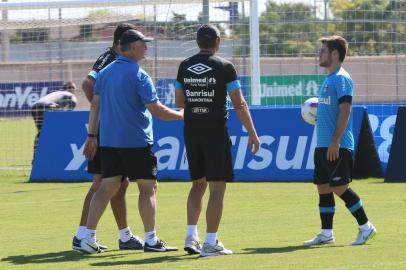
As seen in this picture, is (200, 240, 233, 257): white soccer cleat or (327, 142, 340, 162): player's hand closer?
(200, 240, 233, 257): white soccer cleat

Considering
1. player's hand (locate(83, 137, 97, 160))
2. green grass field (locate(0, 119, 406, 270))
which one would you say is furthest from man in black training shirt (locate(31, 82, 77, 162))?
player's hand (locate(83, 137, 97, 160))

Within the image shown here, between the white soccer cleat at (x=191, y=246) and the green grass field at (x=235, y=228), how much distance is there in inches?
3.2

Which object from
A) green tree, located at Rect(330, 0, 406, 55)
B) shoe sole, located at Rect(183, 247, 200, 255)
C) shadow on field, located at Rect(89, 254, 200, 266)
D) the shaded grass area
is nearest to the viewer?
shadow on field, located at Rect(89, 254, 200, 266)

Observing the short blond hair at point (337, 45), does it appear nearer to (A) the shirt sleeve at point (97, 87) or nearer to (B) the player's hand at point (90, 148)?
(A) the shirt sleeve at point (97, 87)

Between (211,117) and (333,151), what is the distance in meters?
1.31

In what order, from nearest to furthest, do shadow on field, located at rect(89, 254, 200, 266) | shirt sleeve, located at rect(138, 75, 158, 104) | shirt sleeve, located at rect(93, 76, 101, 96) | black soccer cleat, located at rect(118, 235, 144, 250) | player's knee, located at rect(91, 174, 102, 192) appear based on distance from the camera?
shadow on field, located at rect(89, 254, 200, 266) < shirt sleeve, located at rect(138, 75, 158, 104) < shirt sleeve, located at rect(93, 76, 101, 96) < black soccer cleat, located at rect(118, 235, 144, 250) < player's knee, located at rect(91, 174, 102, 192)

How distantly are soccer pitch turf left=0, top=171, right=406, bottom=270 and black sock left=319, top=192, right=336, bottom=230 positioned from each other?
224 millimetres

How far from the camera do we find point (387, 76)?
3241 centimetres

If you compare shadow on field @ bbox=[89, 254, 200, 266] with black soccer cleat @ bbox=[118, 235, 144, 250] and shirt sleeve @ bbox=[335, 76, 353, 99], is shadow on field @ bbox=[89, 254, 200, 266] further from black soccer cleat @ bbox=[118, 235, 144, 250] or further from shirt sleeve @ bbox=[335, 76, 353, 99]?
shirt sleeve @ bbox=[335, 76, 353, 99]

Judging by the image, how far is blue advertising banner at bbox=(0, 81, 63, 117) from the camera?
37.5m

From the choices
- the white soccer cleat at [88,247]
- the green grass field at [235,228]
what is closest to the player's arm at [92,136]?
the white soccer cleat at [88,247]

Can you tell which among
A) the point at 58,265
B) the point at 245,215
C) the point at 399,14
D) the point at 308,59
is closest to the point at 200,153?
the point at 58,265

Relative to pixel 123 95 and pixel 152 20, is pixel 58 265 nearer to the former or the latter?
pixel 123 95

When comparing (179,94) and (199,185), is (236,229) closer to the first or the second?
(199,185)
